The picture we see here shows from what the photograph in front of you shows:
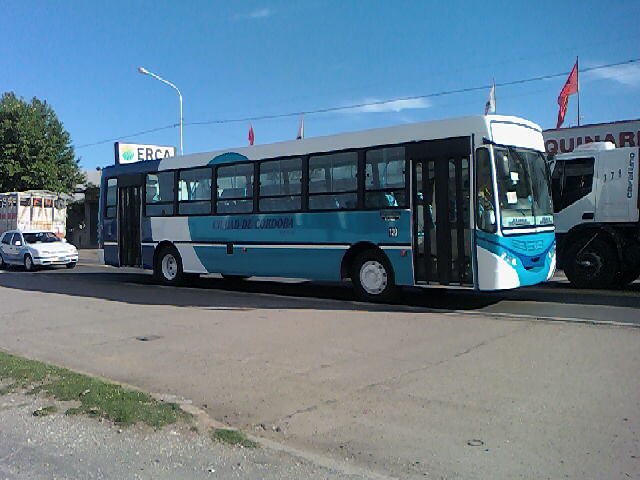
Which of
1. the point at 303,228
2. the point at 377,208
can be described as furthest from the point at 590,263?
the point at 303,228

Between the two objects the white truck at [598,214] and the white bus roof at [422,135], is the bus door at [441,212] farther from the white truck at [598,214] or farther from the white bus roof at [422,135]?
the white truck at [598,214]

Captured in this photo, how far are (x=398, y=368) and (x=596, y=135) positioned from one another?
56.2ft

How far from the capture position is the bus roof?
10.3 metres

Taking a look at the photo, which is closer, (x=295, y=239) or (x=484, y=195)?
(x=484, y=195)

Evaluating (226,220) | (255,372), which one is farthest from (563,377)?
(226,220)

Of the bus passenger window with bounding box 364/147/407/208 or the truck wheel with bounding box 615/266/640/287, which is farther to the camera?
the truck wheel with bounding box 615/266/640/287

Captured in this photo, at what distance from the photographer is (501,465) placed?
13.9 feet

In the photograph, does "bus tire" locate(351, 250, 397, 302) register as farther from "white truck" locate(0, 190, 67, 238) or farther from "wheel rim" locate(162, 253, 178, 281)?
"white truck" locate(0, 190, 67, 238)

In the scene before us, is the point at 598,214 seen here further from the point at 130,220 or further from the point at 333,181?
the point at 130,220

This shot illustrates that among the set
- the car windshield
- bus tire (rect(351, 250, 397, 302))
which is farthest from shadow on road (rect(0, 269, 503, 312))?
the car windshield

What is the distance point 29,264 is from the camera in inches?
888

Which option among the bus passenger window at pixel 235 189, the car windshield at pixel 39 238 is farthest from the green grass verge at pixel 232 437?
the car windshield at pixel 39 238

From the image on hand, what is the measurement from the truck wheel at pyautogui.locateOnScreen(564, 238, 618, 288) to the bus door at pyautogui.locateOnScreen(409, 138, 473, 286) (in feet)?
13.1

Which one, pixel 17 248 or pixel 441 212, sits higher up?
pixel 441 212
